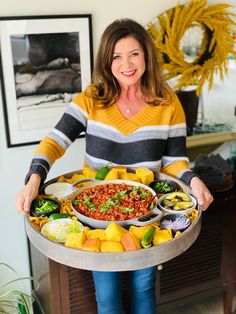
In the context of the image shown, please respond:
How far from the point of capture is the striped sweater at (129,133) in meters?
1.57

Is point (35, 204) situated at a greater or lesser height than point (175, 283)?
greater

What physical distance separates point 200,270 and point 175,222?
90 cm

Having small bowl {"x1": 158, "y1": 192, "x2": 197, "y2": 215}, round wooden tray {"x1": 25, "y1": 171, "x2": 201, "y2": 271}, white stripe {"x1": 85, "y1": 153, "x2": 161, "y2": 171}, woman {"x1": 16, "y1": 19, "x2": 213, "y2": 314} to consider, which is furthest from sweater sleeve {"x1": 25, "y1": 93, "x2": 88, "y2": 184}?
small bowl {"x1": 158, "y1": 192, "x2": 197, "y2": 215}

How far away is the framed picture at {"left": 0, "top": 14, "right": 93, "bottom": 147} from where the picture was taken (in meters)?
1.77

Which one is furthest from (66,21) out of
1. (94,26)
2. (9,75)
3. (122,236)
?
(122,236)

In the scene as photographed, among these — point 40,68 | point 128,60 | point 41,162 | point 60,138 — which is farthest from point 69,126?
point 40,68

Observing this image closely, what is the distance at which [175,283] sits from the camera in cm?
199

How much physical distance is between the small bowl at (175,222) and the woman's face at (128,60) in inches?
20.6

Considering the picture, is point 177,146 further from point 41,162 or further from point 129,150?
point 41,162

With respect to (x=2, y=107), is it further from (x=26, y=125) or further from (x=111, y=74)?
(x=111, y=74)

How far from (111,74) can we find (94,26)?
1.48 feet

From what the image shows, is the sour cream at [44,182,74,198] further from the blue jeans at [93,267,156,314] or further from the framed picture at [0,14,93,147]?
the framed picture at [0,14,93,147]

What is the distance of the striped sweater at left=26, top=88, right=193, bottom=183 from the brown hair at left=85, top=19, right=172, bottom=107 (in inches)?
1.6

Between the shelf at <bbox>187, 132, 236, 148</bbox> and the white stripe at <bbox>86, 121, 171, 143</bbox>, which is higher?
the white stripe at <bbox>86, 121, 171, 143</bbox>
